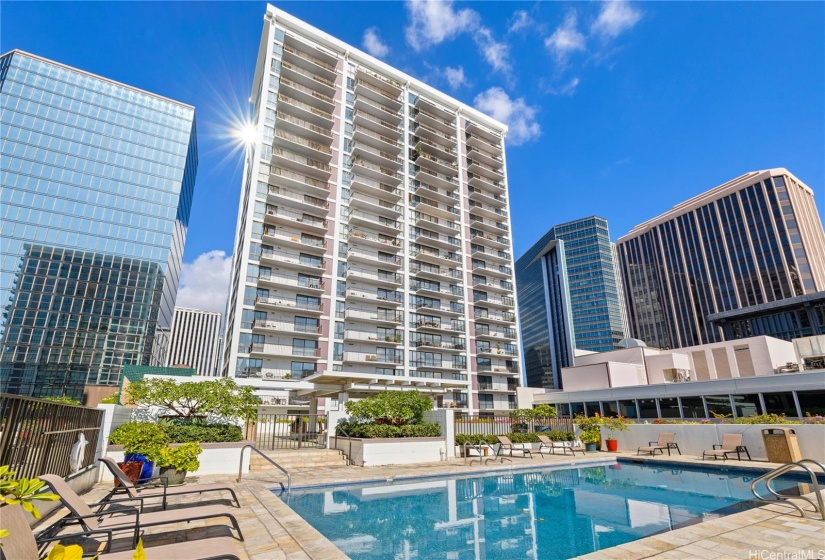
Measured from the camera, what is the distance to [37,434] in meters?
6.76

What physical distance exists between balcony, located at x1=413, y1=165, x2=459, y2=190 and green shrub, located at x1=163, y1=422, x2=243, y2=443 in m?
40.5

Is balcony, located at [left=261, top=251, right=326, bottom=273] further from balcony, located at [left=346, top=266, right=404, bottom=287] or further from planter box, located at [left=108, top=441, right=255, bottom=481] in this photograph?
planter box, located at [left=108, top=441, right=255, bottom=481]

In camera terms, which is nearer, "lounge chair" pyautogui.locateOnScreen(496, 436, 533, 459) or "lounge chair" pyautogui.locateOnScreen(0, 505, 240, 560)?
"lounge chair" pyautogui.locateOnScreen(0, 505, 240, 560)

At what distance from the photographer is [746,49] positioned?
17.0m

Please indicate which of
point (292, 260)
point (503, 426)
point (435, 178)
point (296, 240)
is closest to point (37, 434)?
point (503, 426)

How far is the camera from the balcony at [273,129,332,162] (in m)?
40.8

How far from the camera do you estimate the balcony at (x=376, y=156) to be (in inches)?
1801

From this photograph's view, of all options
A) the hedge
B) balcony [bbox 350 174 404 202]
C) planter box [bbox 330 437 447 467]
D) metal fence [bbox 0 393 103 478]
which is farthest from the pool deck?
balcony [bbox 350 174 404 202]

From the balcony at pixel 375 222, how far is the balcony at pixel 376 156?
7000mm

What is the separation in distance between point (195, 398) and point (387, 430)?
7.62 m

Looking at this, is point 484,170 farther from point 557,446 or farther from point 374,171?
point 557,446

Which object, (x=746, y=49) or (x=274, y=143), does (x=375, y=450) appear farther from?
(x=274, y=143)

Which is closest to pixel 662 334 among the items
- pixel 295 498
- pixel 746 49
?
pixel 746 49

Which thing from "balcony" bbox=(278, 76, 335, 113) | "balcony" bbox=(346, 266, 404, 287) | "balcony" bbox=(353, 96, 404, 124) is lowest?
"balcony" bbox=(346, 266, 404, 287)
